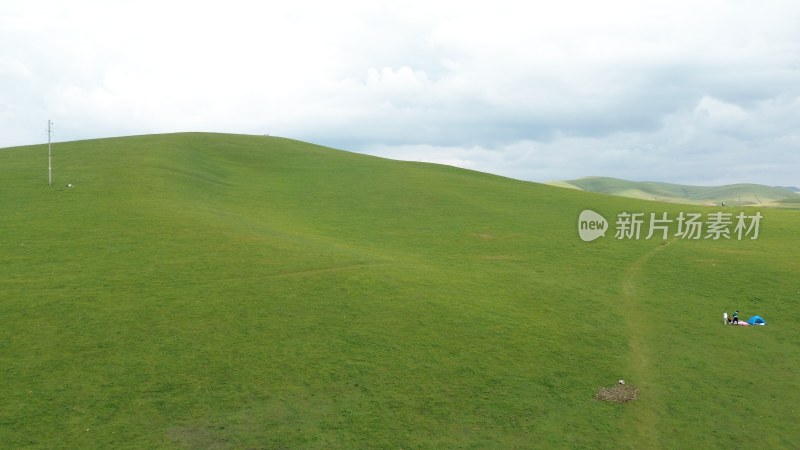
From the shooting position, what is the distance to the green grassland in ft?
75.4

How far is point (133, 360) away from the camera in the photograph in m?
25.7

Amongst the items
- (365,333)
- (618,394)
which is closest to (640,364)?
(618,394)

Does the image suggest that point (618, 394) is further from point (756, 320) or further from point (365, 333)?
point (756, 320)

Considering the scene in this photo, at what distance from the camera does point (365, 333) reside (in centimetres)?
3009

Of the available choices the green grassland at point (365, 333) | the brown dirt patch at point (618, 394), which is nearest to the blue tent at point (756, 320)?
the green grassland at point (365, 333)

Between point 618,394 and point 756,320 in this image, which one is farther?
point 756,320

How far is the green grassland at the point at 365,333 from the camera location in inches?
905

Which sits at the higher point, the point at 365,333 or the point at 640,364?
the point at 365,333

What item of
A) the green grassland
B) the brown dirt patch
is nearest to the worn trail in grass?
the green grassland

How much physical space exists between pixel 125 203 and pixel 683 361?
51.7 meters

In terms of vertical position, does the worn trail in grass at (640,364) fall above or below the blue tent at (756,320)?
below

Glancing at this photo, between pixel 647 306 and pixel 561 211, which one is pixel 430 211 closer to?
pixel 561 211

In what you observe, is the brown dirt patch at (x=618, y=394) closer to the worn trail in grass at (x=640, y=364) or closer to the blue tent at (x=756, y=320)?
→ the worn trail in grass at (x=640, y=364)

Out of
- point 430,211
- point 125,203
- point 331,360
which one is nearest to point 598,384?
point 331,360
